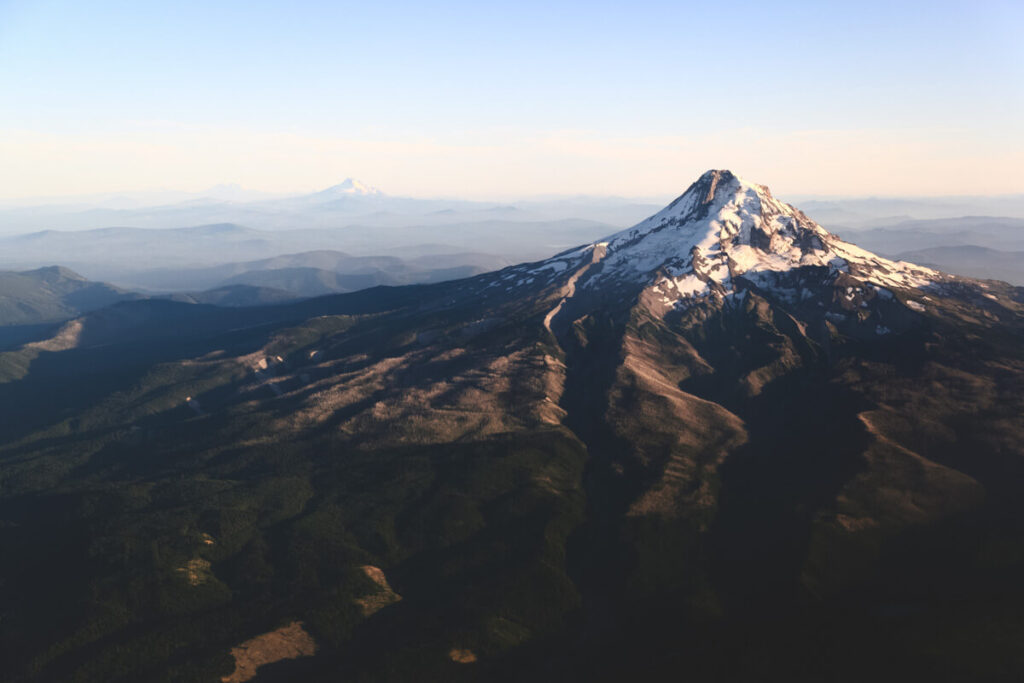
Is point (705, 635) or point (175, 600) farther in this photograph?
point (175, 600)

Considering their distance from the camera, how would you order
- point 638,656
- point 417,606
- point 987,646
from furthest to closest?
point 417,606 → point 638,656 → point 987,646

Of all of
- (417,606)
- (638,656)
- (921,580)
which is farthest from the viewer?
(417,606)

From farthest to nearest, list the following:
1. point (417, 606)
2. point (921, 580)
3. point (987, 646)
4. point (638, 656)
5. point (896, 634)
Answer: point (417, 606)
point (921, 580)
point (638, 656)
point (896, 634)
point (987, 646)

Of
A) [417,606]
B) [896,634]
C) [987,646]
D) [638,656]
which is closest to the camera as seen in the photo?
[987,646]

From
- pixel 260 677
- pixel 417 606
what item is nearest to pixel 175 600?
pixel 260 677

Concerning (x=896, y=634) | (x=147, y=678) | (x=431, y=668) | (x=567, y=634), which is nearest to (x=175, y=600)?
(x=147, y=678)

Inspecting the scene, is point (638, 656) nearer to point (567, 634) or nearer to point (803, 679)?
point (567, 634)

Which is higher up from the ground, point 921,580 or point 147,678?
point 921,580

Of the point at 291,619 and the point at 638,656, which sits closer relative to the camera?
the point at 638,656

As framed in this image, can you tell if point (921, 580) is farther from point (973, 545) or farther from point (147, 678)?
point (147, 678)
